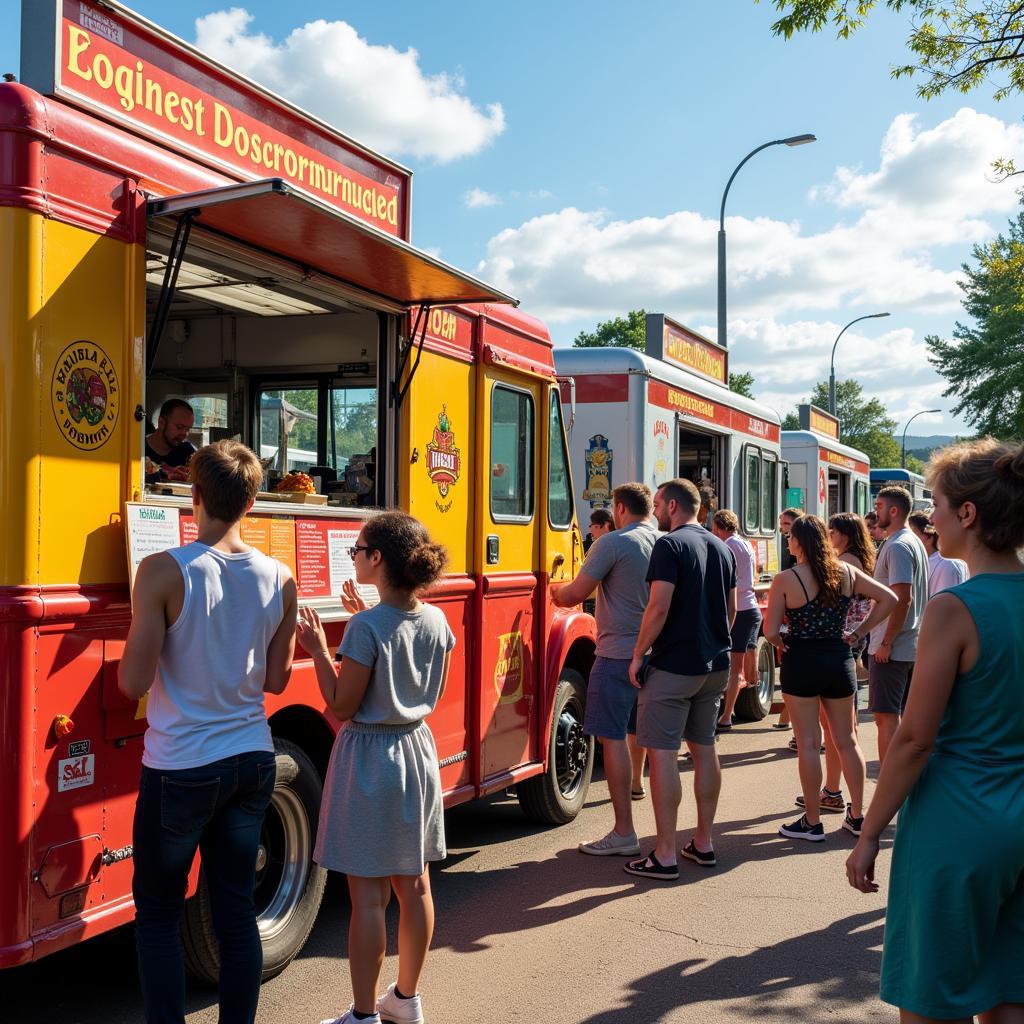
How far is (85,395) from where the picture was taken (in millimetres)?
3506

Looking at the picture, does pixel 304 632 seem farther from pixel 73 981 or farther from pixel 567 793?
pixel 567 793

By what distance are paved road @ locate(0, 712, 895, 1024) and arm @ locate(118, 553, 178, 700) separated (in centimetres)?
157

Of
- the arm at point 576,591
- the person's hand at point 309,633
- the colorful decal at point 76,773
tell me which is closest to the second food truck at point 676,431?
the arm at point 576,591

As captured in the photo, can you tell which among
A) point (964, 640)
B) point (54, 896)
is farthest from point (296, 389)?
point (964, 640)

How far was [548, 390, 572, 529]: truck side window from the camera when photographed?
6.86 m

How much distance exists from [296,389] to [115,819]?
367cm

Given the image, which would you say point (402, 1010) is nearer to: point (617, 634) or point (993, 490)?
point (993, 490)

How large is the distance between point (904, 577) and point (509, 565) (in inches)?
98.6

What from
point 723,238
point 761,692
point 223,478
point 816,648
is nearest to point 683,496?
point 816,648

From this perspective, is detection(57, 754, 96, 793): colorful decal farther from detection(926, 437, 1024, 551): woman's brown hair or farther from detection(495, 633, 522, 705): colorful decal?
detection(495, 633, 522, 705): colorful decal

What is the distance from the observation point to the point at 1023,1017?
2555 mm

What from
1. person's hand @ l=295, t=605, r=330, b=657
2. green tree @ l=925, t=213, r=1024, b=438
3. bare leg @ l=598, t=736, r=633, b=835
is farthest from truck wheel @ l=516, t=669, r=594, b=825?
green tree @ l=925, t=213, r=1024, b=438

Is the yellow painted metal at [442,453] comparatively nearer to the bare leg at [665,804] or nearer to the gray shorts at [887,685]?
the bare leg at [665,804]

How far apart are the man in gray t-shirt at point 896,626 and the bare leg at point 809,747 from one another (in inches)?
20.4
